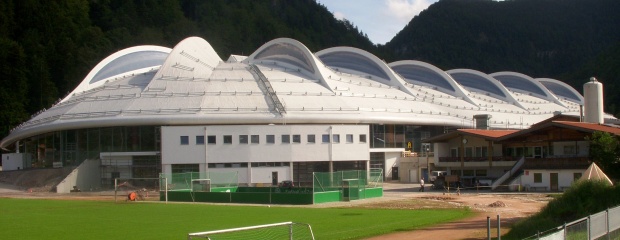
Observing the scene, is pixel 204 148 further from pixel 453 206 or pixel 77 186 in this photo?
pixel 453 206

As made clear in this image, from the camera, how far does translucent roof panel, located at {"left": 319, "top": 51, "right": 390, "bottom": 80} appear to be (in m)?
85.4

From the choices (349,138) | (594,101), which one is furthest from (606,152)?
(349,138)

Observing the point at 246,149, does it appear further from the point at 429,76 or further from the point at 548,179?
the point at 429,76

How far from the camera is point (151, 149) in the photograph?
6731 centimetres

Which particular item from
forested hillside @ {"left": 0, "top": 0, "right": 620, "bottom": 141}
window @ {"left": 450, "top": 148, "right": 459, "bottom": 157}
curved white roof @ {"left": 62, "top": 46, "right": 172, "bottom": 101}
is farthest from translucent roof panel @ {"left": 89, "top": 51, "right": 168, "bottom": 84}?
window @ {"left": 450, "top": 148, "right": 459, "bottom": 157}

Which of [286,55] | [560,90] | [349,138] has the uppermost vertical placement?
[286,55]

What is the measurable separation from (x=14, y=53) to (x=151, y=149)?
57063 mm

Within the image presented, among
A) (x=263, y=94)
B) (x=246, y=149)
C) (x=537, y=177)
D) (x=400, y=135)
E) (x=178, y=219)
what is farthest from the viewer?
(x=400, y=135)

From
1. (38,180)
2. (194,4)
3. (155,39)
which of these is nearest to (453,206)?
(38,180)

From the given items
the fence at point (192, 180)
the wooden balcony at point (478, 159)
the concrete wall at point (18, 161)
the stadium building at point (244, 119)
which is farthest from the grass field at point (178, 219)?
the concrete wall at point (18, 161)

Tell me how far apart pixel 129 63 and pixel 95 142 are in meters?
16.2

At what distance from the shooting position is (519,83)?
351 ft

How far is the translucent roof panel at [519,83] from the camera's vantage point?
104938 mm

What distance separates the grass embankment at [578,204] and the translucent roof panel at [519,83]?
266 ft
